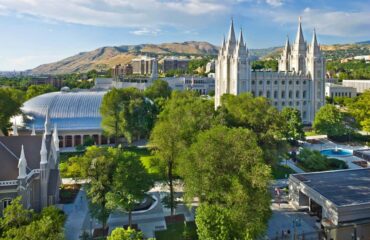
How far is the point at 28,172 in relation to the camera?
1178 inches

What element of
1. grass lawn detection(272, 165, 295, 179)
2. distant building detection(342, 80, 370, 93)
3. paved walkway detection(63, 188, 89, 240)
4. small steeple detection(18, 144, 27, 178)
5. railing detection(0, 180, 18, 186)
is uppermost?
distant building detection(342, 80, 370, 93)

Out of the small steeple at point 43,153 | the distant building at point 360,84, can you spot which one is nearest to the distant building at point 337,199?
the small steeple at point 43,153

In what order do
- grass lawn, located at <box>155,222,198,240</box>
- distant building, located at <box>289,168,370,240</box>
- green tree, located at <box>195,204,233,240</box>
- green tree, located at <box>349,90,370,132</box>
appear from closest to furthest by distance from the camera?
green tree, located at <box>195,204,233,240</box> < grass lawn, located at <box>155,222,198,240</box> < distant building, located at <box>289,168,370,240</box> < green tree, located at <box>349,90,370,132</box>

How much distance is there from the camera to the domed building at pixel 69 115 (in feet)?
202

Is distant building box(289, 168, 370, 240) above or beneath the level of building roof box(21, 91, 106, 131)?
beneath

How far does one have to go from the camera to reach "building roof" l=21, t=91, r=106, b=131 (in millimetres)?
63375

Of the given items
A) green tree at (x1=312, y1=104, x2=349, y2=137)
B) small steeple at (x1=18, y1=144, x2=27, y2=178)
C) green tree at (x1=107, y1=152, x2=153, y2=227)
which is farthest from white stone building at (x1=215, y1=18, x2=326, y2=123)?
small steeple at (x1=18, y1=144, x2=27, y2=178)

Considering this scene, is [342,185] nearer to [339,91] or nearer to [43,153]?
[43,153]

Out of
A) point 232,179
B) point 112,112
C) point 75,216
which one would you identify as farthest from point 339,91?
point 232,179

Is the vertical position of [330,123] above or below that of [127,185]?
above

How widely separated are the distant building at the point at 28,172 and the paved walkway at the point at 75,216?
175 centimetres

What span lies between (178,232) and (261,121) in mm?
18382

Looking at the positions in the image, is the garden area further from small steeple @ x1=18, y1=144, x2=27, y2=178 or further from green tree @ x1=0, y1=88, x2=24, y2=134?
green tree @ x1=0, y1=88, x2=24, y2=134

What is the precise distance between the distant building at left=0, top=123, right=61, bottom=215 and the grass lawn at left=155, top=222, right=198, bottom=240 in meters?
10.4
